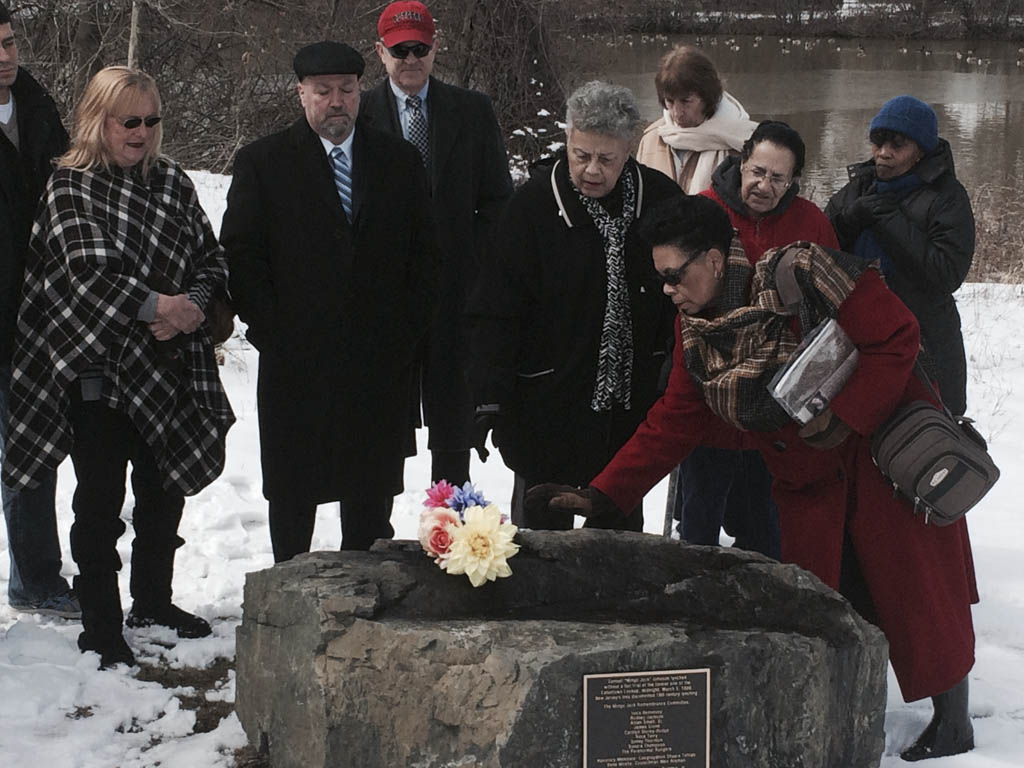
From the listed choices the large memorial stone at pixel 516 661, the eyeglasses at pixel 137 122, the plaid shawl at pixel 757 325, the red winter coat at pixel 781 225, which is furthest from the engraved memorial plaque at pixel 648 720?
the eyeglasses at pixel 137 122

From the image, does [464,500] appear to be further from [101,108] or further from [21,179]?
[21,179]

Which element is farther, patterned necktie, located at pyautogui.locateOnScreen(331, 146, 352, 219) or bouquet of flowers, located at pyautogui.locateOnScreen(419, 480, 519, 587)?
patterned necktie, located at pyautogui.locateOnScreen(331, 146, 352, 219)

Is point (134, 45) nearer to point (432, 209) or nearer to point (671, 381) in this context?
point (432, 209)

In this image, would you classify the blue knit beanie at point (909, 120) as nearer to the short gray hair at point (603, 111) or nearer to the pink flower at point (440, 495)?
the short gray hair at point (603, 111)

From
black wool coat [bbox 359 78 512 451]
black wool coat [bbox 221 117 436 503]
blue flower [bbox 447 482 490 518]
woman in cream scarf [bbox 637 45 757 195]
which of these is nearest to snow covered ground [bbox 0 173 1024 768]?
black wool coat [bbox 221 117 436 503]

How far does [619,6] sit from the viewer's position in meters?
15.4

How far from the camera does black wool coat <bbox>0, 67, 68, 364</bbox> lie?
3.81m

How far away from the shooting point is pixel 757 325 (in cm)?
328

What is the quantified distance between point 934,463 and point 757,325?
→ 1.79ft

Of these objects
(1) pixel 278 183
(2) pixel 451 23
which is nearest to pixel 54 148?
(1) pixel 278 183

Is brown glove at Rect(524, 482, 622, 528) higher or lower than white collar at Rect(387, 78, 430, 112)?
lower

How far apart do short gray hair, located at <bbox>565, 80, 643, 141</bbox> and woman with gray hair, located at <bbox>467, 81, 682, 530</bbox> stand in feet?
0.19

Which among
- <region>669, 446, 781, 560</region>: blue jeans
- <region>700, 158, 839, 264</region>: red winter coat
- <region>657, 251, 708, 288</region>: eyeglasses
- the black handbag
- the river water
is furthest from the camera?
the river water

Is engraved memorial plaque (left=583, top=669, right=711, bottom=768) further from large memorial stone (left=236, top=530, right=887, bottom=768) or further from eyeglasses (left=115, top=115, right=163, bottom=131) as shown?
eyeglasses (left=115, top=115, right=163, bottom=131)
